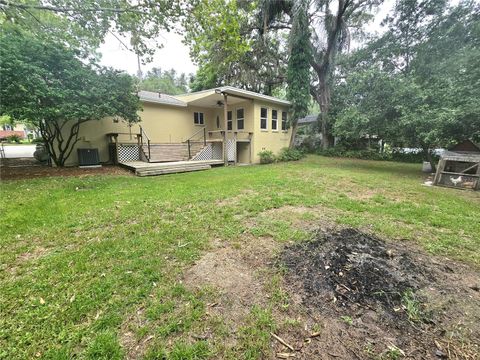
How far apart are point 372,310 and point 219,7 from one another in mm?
8410

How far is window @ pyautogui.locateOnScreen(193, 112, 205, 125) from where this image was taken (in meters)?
14.9

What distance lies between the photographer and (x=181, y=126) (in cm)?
1423

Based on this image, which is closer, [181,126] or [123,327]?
[123,327]

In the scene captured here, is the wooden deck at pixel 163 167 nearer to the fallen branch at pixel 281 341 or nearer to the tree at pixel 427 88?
the tree at pixel 427 88

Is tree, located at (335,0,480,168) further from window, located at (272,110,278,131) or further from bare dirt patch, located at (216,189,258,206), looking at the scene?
bare dirt patch, located at (216,189,258,206)

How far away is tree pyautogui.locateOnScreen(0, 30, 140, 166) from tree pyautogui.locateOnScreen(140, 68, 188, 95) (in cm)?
2597

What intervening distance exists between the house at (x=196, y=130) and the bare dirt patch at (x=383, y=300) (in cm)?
954

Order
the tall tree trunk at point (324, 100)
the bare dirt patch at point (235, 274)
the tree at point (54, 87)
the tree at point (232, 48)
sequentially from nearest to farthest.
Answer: the bare dirt patch at point (235, 274) → the tree at point (54, 87) → the tree at point (232, 48) → the tall tree trunk at point (324, 100)

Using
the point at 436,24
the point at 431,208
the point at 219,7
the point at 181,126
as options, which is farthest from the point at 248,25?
the point at 431,208

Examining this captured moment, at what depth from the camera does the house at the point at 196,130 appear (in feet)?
36.5

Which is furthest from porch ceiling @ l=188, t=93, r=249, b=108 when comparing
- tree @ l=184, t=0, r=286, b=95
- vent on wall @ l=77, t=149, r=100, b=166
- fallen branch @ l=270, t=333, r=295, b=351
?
fallen branch @ l=270, t=333, r=295, b=351

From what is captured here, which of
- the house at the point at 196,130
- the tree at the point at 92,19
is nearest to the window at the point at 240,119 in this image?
the house at the point at 196,130

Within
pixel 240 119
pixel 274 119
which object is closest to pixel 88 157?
pixel 240 119

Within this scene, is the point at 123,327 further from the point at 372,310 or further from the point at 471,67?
the point at 471,67
